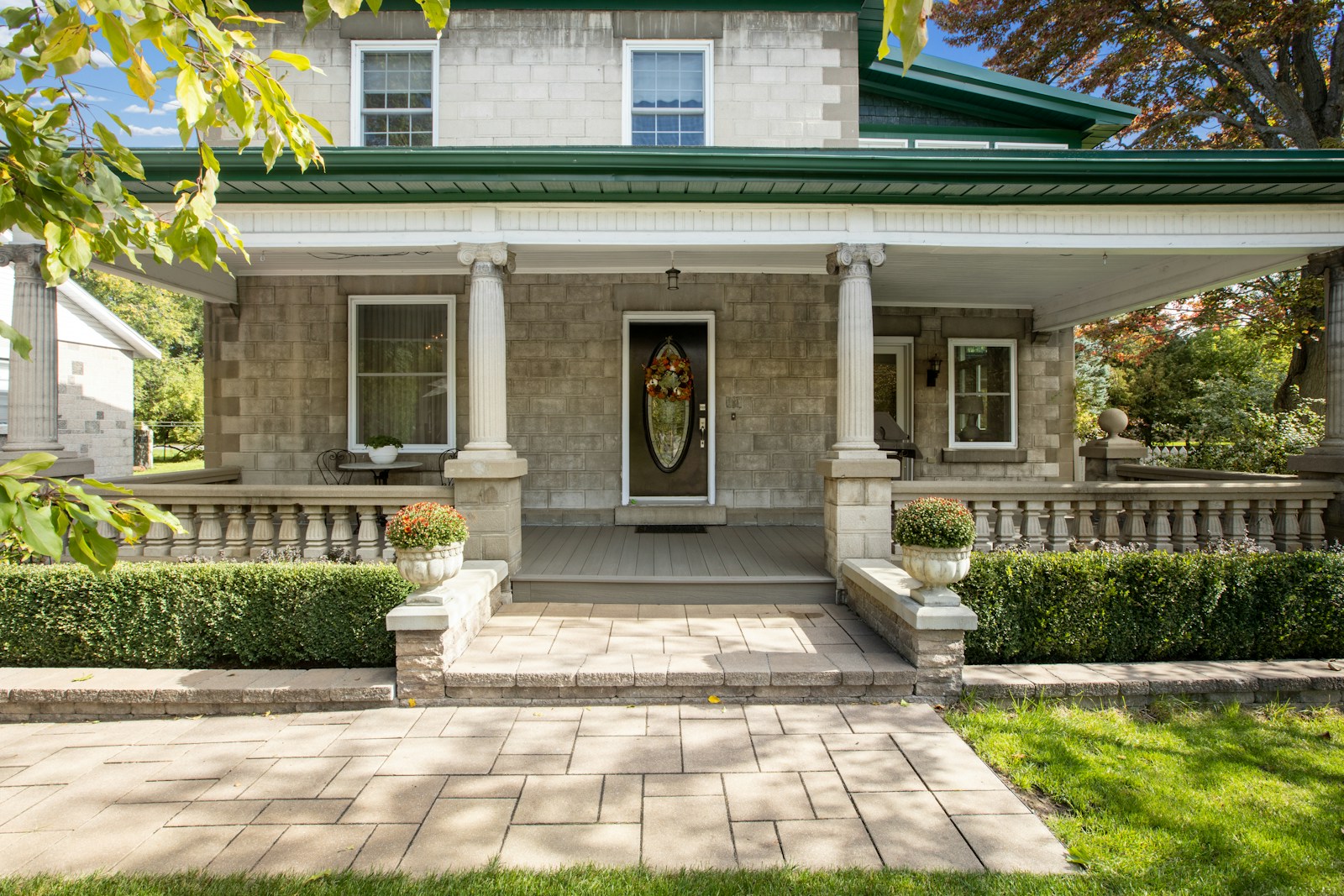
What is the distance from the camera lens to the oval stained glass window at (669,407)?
8.18 meters

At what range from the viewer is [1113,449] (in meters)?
8.31

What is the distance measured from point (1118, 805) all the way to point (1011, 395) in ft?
22.5

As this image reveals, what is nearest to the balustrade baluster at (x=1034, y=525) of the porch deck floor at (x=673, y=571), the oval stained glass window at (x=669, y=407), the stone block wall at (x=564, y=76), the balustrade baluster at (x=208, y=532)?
the porch deck floor at (x=673, y=571)

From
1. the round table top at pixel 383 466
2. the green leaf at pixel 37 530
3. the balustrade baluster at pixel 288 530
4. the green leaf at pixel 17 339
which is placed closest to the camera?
the green leaf at pixel 37 530

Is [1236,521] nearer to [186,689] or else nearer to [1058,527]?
[1058,527]

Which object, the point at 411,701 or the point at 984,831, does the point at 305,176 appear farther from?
the point at 984,831

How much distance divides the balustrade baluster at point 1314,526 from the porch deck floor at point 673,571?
13.1ft

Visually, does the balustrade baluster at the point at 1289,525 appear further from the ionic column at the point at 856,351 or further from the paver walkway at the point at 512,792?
the paver walkway at the point at 512,792

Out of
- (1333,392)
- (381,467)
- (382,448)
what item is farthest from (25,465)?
(1333,392)

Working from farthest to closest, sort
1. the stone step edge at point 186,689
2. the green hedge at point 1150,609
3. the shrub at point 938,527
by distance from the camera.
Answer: the green hedge at point 1150,609, the shrub at point 938,527, the stone step edge at point 186,689

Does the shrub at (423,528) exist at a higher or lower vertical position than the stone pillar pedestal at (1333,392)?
lower

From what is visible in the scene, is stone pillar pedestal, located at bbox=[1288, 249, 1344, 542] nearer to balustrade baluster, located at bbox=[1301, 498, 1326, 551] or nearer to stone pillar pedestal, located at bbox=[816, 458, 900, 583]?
balustrade baluster, located at bbox=[1301, 498, 1326, 551]

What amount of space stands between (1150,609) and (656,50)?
6873mm

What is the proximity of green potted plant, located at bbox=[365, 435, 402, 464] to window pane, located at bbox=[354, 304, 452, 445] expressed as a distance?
16 cm
